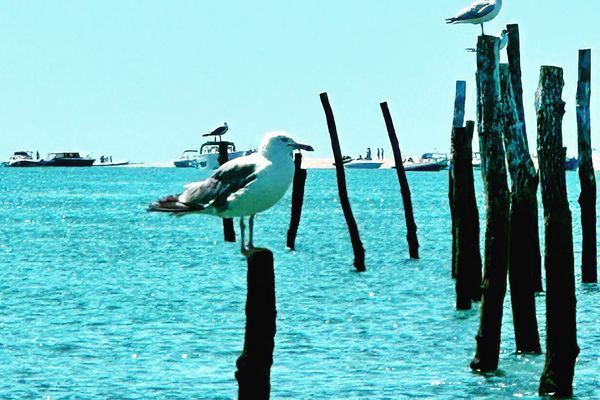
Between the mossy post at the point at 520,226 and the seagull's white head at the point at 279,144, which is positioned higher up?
the seagull's white head at the point at 279,144

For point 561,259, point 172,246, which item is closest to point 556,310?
point 561,259

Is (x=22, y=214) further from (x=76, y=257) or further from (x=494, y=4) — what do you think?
(x=494, y=4)

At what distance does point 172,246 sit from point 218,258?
7074 millimetres

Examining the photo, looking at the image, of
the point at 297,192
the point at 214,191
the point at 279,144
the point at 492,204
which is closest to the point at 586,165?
the point at 492,204

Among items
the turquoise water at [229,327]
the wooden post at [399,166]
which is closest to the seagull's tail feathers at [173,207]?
the turquoise water at [229,327]

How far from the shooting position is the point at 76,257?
3997 cm

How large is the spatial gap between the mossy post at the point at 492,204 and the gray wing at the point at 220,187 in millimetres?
4073

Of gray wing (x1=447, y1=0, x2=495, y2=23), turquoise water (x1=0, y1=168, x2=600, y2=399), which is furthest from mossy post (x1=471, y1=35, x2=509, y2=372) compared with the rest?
gray wing (x1=447, y1=0, x2=495, y2=23)

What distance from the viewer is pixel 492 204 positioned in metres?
16.0

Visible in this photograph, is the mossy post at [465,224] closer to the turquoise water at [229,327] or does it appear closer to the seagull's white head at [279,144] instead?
the turquoise water at [229,327]

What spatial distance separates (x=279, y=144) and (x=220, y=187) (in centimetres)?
75

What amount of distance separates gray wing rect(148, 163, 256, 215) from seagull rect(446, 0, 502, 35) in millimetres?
13460

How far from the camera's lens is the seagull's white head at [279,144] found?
12.2m

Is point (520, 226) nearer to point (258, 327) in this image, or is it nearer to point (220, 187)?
point (220, 187)
